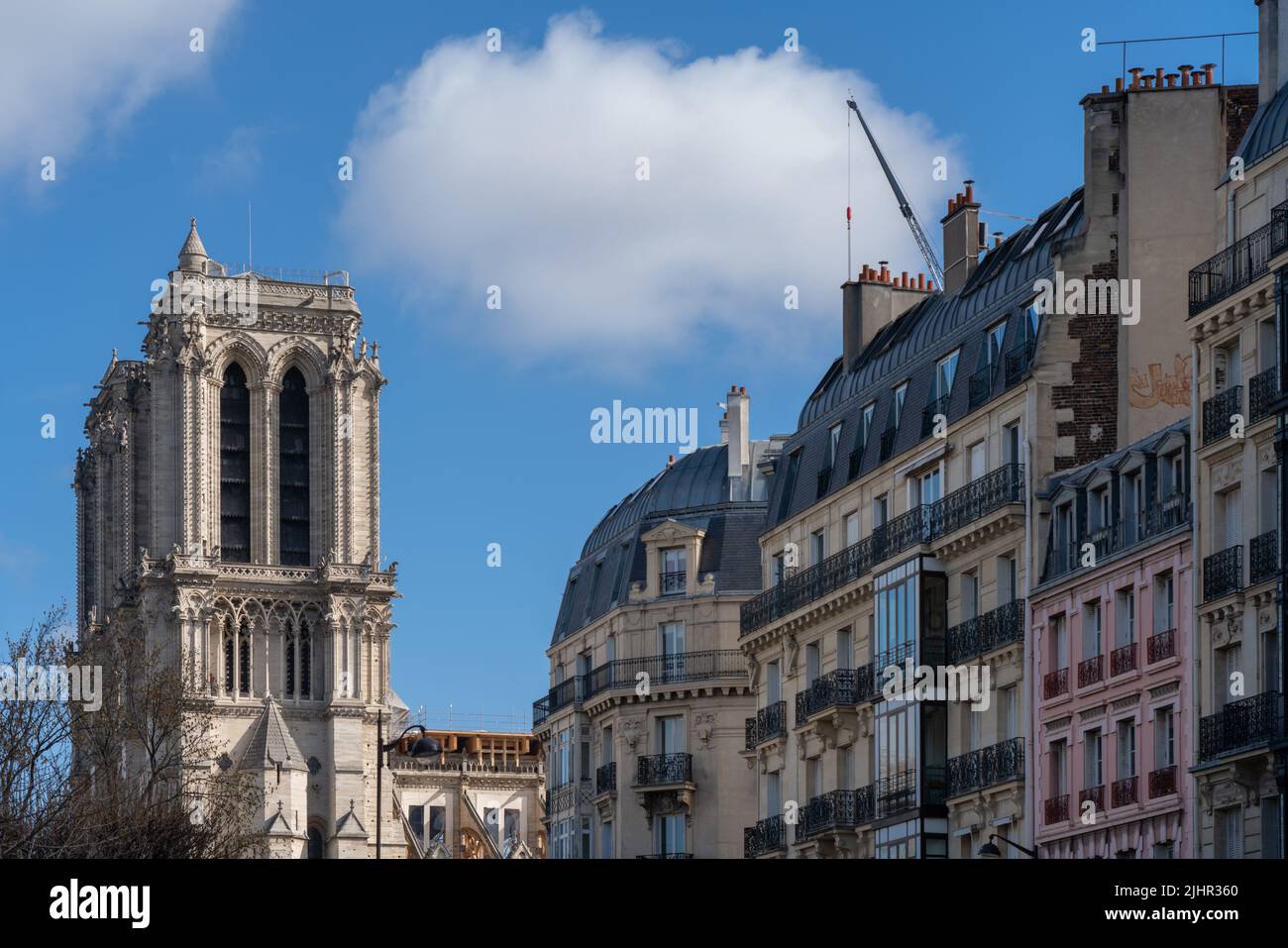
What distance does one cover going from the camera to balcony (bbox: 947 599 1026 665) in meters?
52.7

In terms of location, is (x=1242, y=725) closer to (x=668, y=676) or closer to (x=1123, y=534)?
(x=1123, y=534)

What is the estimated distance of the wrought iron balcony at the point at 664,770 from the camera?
73812mm

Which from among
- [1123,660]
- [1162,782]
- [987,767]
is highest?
[1123,660]

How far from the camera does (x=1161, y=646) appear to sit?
47.6 meters

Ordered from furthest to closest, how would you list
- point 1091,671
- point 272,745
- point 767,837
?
point 272,745 < point 767,837 < point 1091,671

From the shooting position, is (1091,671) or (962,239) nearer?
(1091,671)

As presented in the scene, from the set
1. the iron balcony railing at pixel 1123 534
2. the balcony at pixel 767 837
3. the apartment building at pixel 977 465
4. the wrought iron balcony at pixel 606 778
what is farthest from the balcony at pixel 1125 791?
the wrought iron balcony at pixel 606 778

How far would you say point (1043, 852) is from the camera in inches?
1998

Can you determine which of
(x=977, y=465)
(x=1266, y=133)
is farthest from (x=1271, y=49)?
(x=977, y=465)

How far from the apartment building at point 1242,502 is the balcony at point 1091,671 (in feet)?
11.2

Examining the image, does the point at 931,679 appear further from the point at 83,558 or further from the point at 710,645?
the point at 83,558

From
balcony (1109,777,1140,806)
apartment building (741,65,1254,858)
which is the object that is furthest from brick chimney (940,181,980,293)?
balcony (1109,777,1140,806)

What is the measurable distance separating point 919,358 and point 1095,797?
42.3 ft
